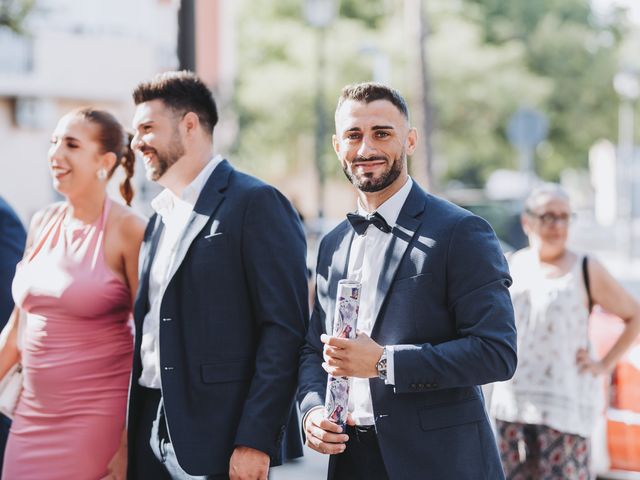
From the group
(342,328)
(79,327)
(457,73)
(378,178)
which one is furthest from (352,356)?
(457,73)

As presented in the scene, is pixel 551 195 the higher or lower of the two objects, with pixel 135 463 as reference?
higher

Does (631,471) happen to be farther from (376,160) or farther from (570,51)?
(570,51)

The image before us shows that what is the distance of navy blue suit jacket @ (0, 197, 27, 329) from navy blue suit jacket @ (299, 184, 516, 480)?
1.95 m

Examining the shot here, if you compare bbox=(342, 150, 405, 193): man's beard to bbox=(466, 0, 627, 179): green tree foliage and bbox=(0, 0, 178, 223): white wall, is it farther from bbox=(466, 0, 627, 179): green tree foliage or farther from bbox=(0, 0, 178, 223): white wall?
bbox=(466, 0, 627, 179): green tree foliage

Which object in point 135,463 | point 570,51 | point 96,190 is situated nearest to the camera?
point 135,463

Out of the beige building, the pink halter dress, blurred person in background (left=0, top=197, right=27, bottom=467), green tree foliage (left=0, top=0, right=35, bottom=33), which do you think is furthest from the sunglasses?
the beige building

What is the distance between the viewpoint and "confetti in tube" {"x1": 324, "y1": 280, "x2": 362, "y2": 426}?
8.75ft

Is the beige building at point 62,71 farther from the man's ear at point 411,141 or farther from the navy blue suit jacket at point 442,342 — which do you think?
the navy blue suit jacket at point 442,342

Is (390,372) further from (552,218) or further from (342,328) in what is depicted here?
(552,218)

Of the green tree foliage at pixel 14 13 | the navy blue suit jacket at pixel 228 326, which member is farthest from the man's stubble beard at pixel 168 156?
the green tree foliage at pixel 14 13

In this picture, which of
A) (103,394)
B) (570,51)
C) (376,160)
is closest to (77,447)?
(103,394)

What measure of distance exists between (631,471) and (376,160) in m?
3.74

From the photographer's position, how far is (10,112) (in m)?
Result: 22.4

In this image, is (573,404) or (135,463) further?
(573,404)
